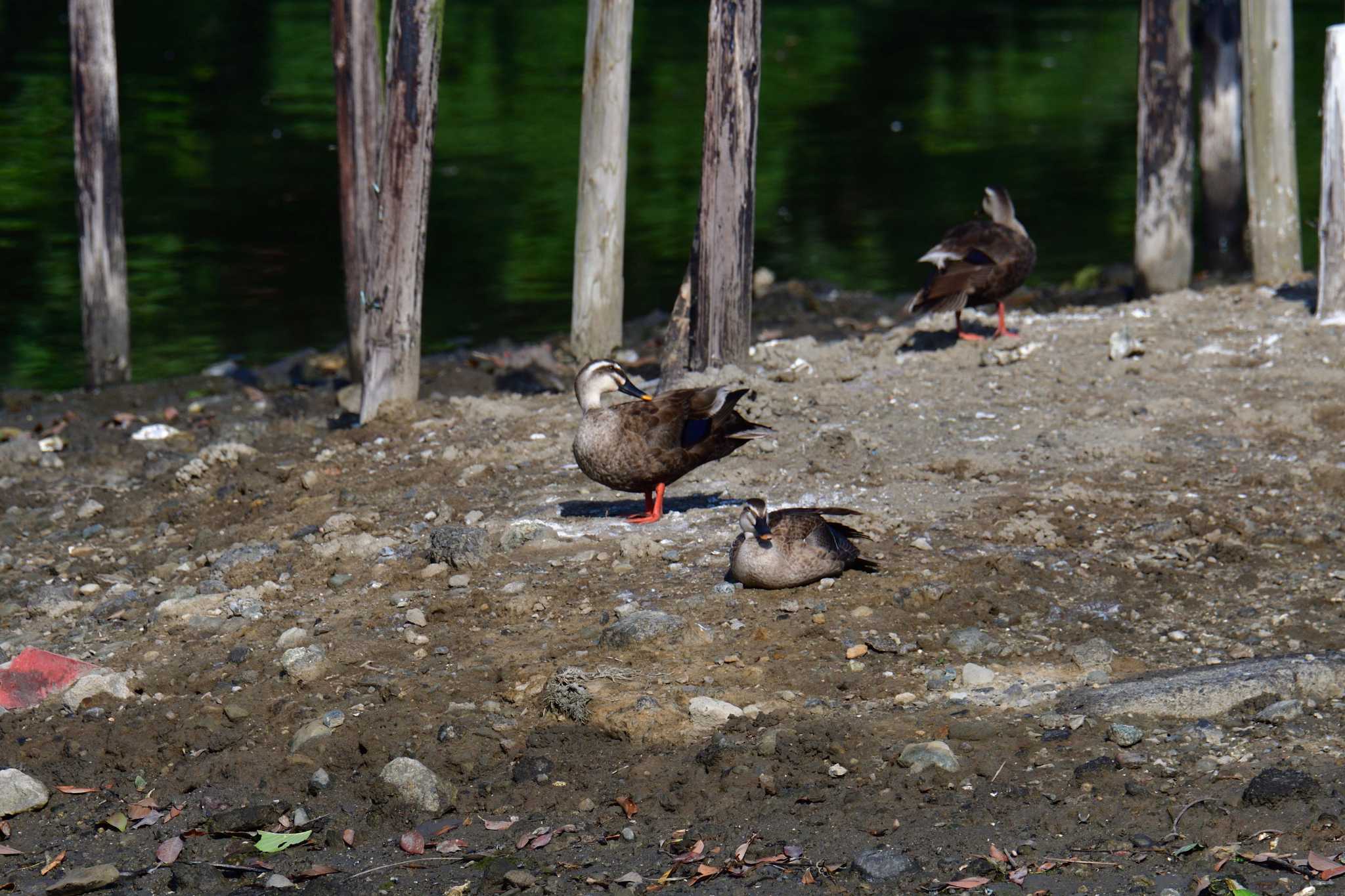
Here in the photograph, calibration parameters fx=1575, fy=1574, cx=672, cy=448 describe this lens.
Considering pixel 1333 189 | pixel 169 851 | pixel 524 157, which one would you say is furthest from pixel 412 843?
pixel 524 157

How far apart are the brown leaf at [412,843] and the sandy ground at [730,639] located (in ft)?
0.18

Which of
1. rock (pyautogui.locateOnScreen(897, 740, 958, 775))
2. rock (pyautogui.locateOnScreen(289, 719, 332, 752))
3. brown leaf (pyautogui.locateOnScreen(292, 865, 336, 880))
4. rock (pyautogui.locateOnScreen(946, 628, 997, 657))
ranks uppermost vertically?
rock (pyautogui.locateOnScreen(946, 628, 997, 657))

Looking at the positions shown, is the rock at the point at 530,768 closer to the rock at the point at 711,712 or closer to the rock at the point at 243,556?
the rock at the point at 711,712

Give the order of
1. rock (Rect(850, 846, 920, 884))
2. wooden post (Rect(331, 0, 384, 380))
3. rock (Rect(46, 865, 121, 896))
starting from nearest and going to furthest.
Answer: rock (Rect(850, 846, 920, 884)) → rock (Rect(46, 865, 121, 896)) → wooden post (Rect(331, 0, 384, 380))

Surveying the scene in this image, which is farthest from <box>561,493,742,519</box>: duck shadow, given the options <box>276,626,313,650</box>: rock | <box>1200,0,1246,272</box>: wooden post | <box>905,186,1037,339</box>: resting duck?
<box>1200,0,1246,272</box>: wooden post

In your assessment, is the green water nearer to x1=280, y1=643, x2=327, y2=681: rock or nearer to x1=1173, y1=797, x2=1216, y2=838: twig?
x1=280, y1=643, x2=327, y2=681: rock

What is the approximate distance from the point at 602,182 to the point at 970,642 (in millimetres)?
5607

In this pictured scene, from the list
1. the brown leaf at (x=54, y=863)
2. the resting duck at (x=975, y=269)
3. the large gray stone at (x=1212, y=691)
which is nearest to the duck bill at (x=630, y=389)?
the large gray stone at (x=1212, y=691)

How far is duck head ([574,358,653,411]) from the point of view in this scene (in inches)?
307

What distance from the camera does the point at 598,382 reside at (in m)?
7.82

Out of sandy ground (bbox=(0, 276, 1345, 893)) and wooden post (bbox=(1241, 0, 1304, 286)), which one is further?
wooden post (bbox=(1241, 0, 1304, 286))

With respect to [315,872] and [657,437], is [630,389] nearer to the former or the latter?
[657,437]

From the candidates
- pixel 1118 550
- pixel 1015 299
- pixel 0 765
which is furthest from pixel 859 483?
pixel 1015 299

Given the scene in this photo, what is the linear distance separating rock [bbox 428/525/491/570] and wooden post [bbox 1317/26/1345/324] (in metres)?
6.05
